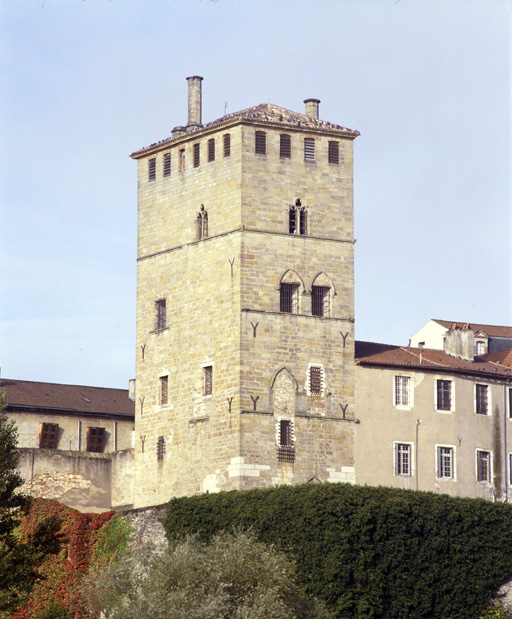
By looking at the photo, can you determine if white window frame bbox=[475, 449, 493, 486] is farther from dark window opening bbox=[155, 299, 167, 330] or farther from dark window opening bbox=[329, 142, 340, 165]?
dark window opening bbox=[155, 299, 167, 330]

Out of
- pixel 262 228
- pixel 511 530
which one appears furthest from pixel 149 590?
pixel 262 228

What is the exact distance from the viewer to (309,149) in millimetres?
75188

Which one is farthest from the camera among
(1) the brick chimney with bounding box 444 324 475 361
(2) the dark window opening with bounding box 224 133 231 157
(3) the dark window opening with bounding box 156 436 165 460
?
(1) the brick chimney with bounding box 444 324 475 361

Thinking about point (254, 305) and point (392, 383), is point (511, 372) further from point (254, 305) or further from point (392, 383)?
point (254, 305)

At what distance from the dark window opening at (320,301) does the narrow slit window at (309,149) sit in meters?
5.86

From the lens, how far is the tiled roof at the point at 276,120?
244 ft

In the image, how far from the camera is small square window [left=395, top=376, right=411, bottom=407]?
73.1 metres

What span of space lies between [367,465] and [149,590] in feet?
64.3

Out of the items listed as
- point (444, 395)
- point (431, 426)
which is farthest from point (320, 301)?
point (431, 426)

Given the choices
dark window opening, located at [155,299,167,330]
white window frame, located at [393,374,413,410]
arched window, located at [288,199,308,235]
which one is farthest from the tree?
arched window, located at [288,199,308,235]

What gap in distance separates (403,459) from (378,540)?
Result: 1008 cm

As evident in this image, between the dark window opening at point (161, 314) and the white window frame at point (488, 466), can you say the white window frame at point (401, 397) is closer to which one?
the white window frame at point (488, 466)

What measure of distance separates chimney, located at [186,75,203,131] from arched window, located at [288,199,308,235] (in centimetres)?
695

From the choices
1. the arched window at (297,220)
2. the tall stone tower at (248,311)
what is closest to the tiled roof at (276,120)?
the tall stone tower at (248,311)
